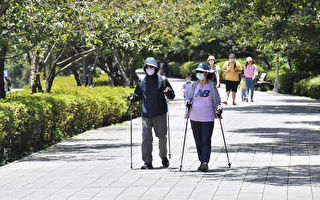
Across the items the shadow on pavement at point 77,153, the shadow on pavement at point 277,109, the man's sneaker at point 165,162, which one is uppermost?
the shadow on pavement at point 277,109

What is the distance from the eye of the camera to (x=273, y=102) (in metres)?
26.1

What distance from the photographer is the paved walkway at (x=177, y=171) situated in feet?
25.7

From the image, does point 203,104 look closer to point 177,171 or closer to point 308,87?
point 177,171

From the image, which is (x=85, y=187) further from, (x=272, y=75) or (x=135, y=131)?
(x=272, y=75)

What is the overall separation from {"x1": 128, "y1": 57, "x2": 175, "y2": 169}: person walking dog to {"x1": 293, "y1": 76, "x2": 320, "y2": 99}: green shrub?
19391 mm

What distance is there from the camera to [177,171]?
9.70m

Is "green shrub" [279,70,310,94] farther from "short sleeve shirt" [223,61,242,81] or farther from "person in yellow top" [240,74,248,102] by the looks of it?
"short sleeve shirt" [223,61,242,81]

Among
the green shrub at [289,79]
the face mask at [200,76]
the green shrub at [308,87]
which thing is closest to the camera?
the face mask at [200,76]

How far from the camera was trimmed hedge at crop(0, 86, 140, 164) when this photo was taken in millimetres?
11234

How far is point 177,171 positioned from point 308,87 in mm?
20723

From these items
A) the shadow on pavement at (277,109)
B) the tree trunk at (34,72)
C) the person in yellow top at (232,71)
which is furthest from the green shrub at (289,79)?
the tree trunk at (34,72)

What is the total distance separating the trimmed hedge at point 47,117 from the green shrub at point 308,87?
39.3ft

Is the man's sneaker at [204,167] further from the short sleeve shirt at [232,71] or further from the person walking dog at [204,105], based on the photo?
the short sleeve shirt at [232,71]

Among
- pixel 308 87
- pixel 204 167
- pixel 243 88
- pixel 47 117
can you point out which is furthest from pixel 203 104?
pixel 308 87
